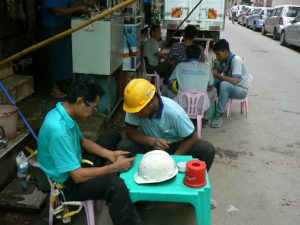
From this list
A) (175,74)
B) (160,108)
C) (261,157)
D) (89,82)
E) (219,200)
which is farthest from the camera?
(175,74)

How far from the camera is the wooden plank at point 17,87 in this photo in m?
4.49

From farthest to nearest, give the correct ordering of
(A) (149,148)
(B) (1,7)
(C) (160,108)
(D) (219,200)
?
(B) (1,7) → (D) (219,200) → (A) (149,148) → (C) (160,108)

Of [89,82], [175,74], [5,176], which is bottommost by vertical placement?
[5,176]

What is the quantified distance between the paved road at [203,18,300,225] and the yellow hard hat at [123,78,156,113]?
131 cm

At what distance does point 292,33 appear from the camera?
14172 millimetres

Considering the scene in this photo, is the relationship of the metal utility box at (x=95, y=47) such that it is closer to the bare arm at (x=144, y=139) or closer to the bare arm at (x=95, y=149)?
the bare arm at (x=144, y=139)

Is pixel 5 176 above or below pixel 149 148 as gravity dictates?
below

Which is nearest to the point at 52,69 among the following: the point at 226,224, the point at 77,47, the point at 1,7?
the point at 77,47

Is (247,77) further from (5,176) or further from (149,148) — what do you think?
(5,176)

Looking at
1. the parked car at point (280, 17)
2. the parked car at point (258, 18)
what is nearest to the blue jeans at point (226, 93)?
the parked car at point (280, 17)

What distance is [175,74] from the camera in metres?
5.22

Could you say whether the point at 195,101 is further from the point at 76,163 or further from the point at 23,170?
the point at 76,163

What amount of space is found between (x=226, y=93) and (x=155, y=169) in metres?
3.42

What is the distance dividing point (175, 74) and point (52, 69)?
182cm
